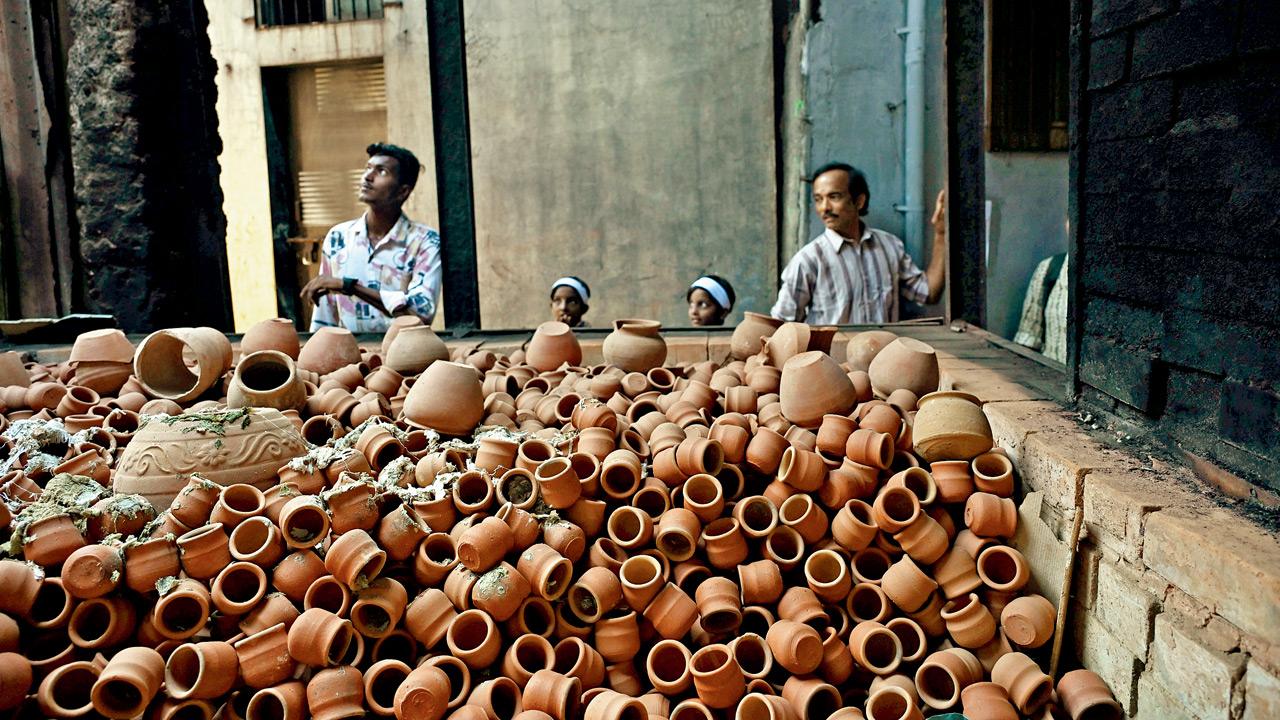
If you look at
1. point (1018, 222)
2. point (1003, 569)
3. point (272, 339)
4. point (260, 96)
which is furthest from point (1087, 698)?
point (260, 96)

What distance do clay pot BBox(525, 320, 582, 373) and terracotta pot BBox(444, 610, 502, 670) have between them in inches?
66.8

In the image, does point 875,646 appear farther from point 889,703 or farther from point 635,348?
point 635,348

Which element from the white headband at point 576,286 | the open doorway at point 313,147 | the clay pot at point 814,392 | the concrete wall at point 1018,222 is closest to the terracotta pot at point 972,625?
the clay pot at point 814,392

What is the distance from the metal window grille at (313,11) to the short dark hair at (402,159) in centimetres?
509

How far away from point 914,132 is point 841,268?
6.19 ft

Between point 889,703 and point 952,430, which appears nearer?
point 889,703

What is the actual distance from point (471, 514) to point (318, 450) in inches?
23.1

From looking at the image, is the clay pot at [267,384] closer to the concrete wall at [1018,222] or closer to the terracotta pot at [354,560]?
the terracotta pot at [354,560]

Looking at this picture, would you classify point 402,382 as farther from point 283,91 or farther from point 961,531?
point 283,91

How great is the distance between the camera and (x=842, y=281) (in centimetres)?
566

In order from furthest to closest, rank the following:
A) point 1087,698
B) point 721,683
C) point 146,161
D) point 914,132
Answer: point 914,132, point 146,161, point 721,683, point 1087,698

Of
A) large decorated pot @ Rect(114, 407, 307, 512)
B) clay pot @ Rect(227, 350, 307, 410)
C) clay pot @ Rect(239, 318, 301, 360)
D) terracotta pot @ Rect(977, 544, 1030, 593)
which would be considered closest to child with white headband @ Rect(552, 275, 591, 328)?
clay pot @ Rect(239, 318, 301, 360)

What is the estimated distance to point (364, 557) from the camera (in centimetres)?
238

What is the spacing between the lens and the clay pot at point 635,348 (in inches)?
151
